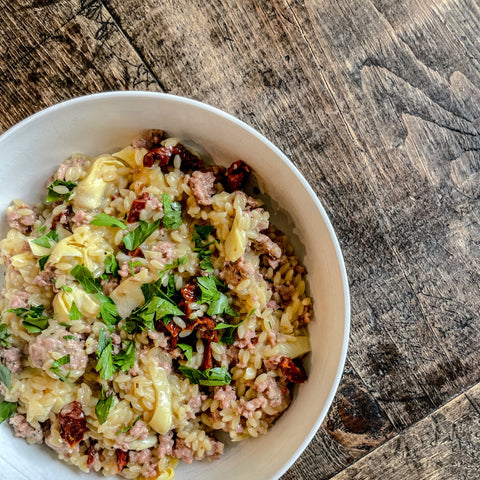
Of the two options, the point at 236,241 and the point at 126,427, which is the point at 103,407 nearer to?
the point at 126,427

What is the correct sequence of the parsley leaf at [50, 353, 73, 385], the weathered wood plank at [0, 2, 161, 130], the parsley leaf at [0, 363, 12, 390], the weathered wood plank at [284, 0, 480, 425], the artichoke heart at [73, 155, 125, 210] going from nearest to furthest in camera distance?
1. the parsley leaf at [50, 353, 73, 385]
2. the parsley leaf at [0, 363, 12, 390]
3. the artichoke heart at [73, 155, 125, 210]
4. the weathered wood plank at [0, 2, 161, 130]
5. the weathered wood plank at [284, 0, 480, 425]

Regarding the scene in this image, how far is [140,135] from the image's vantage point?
2561 millimetres

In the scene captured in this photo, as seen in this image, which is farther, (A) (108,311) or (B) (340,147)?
(B) (340,147)

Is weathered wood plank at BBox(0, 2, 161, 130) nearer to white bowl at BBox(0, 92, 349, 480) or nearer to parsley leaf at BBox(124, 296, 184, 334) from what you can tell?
white bowl at BBox(0, 92, 349, 480)

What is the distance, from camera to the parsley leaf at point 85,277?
2.28m

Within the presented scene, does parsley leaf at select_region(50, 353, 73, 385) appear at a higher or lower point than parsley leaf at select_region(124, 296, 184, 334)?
higher

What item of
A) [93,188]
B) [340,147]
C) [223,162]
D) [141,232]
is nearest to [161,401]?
[141,232]

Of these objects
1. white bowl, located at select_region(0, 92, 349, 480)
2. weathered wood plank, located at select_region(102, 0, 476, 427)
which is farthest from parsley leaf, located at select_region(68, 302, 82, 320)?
weathered wood plank, located at select_region(102, 0, 476, 427)

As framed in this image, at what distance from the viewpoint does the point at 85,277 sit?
229 centimetres

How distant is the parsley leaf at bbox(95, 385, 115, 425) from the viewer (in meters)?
2.25

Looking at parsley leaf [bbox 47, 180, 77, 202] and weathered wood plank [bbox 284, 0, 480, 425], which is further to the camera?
weathered wood plank [bbox 284, 0, 480, 425]

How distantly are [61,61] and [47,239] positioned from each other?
1049 millimetres

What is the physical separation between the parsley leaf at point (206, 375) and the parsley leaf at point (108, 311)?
38 cm

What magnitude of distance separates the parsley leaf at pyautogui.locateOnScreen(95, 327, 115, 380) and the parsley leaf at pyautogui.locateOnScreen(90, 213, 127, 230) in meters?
0.48
